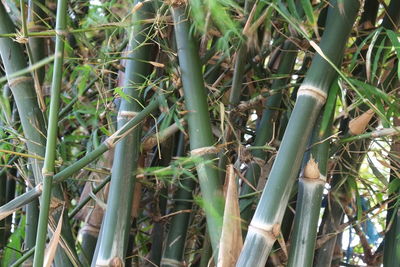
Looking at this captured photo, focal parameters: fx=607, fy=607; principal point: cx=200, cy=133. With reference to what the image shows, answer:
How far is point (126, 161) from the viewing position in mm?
673

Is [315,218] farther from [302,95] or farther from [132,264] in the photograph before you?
[132,264]

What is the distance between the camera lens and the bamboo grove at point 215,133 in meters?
0.60

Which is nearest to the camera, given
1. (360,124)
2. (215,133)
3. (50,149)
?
(50,149)

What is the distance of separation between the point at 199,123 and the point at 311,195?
5.4 inches

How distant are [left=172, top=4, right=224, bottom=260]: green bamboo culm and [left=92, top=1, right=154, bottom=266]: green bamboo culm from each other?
4 centimetres

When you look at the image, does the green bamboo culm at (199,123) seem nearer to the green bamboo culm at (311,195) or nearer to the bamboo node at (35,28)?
the green bamboo culm at (311,195)

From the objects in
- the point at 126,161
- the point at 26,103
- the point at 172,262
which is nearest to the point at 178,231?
the point at 172,262

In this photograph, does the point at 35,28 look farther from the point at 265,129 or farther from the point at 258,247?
the point at 258,247

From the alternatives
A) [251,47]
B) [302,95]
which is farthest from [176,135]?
[302,95]

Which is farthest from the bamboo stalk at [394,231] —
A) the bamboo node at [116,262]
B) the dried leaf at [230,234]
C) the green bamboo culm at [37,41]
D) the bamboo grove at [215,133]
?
the green bamboo culm at [37,41]

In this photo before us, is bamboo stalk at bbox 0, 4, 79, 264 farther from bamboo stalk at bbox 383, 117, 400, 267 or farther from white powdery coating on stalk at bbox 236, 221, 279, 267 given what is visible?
bamboo stalk at bbox 383, 117, 400, 267

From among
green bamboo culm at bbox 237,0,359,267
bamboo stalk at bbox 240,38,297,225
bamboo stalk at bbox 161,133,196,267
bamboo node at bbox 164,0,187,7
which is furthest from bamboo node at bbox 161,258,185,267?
bamboo node at bbox 164,0,187,7

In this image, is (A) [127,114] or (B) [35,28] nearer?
(A) [127,114]

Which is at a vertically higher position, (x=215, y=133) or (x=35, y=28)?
(x=35, y=28)
